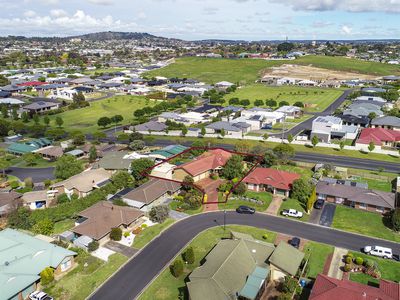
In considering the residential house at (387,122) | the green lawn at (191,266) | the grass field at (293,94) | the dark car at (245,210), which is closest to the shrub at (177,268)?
the green lawn at (191,266)

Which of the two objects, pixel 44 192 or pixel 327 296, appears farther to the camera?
pixel 44 192

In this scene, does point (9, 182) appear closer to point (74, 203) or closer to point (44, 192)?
point (44, 192)

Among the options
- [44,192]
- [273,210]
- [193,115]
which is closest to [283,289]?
[273,210]

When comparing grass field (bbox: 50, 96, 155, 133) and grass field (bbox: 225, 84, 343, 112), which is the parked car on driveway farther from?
grass field (bbox: 225, 84, 343, 112)

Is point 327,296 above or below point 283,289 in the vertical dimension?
above

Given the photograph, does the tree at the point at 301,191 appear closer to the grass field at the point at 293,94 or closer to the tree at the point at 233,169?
the tree at the point at 233,169

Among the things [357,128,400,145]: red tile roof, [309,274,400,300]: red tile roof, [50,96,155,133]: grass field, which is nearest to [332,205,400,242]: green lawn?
[309,274,400,300]: red tile roof
